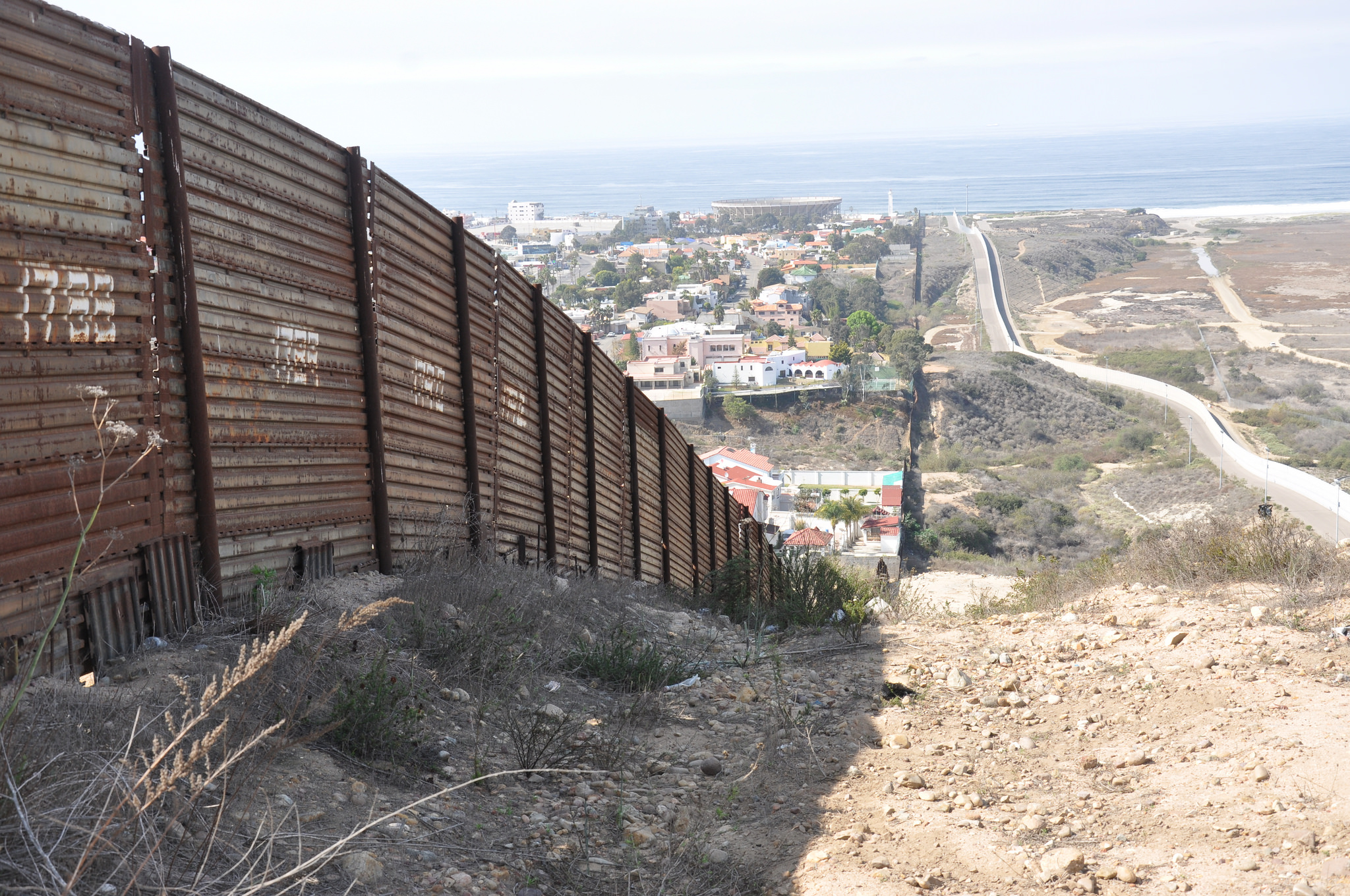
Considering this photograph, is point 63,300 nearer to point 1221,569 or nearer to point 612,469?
point 612,469

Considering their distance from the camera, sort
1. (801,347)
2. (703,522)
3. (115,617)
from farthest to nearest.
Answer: (801,347) < (703,522) < (115,617)

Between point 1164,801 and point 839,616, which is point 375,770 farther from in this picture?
point 839,616

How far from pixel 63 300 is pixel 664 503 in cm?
759

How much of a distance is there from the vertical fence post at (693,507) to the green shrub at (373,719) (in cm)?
808

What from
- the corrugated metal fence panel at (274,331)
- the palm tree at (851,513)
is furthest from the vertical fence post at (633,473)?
the palm tree at (851,513)

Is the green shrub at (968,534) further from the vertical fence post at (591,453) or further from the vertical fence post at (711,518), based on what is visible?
the vertical fence post at (591,453)

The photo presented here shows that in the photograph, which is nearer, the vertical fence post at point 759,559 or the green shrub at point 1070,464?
the vertical fence post at point 759,559

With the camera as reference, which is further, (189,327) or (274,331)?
(274,331)

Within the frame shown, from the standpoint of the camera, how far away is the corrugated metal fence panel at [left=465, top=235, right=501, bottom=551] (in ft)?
20.4

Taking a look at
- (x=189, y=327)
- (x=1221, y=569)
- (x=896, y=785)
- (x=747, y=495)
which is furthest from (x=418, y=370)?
(x=747, y=495)

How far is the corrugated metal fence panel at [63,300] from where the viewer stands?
119 inches

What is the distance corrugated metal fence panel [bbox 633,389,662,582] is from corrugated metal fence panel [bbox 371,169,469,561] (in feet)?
12.1

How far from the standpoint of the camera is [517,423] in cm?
688

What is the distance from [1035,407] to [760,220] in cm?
13838
